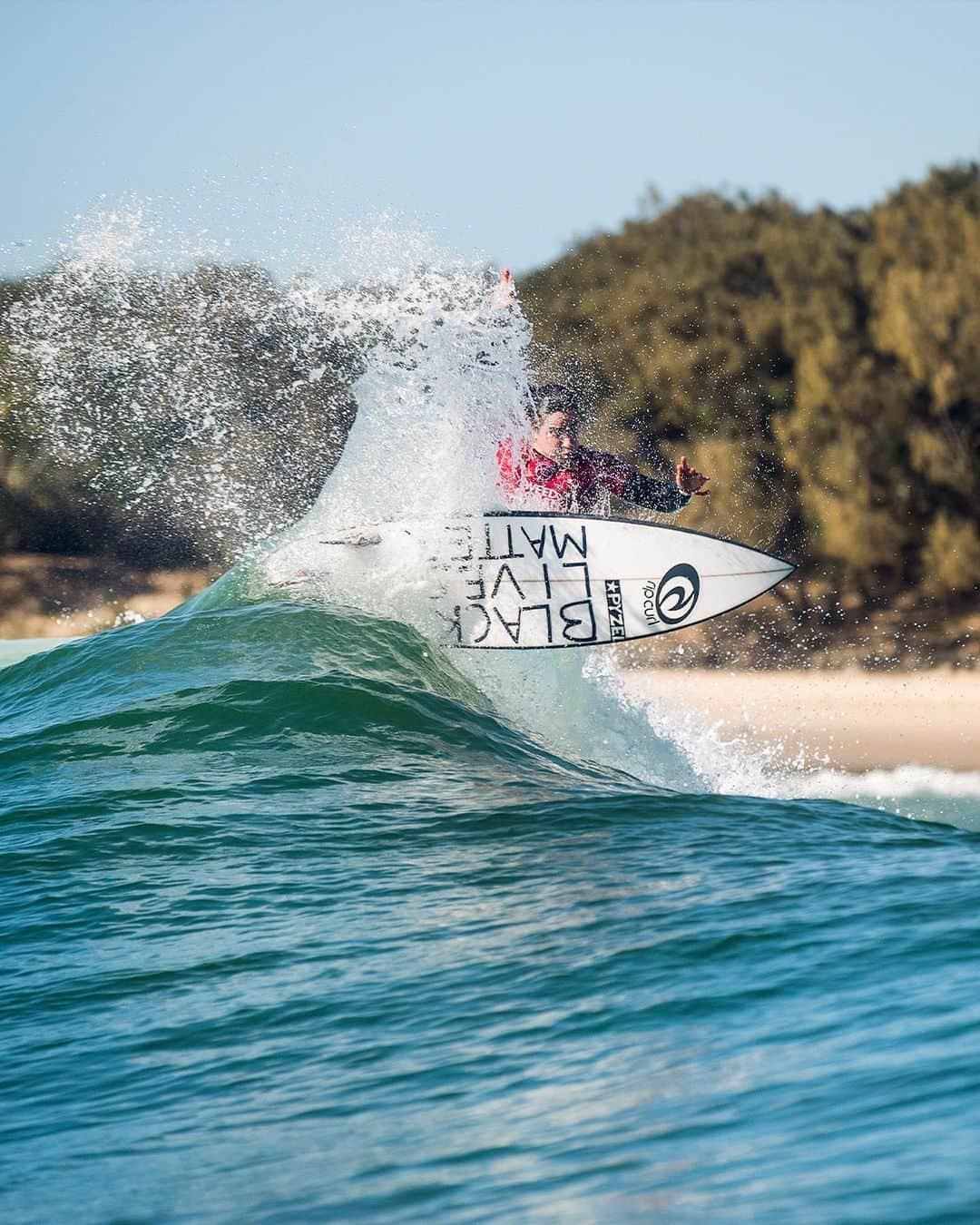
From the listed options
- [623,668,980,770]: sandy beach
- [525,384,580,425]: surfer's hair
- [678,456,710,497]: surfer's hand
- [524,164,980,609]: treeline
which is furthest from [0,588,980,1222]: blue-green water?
[524,164,980,609]: treeline

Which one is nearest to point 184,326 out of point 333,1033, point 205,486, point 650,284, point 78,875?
point 205,486

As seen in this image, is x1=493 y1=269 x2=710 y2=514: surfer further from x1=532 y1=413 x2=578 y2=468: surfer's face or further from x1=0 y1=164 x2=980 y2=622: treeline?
x1=0 y1=164 x2=980 y2=622: treeline

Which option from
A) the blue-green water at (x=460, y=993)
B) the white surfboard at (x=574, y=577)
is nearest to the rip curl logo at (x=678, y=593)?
the white surfboard at (x=574, y=577)

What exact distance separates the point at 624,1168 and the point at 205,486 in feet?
85.7

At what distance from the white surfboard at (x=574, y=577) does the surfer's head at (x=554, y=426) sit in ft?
1.97

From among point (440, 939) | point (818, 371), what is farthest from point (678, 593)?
point (818, 371)

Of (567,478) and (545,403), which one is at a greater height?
(545,403)

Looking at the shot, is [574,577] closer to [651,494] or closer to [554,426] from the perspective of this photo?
[651,494]

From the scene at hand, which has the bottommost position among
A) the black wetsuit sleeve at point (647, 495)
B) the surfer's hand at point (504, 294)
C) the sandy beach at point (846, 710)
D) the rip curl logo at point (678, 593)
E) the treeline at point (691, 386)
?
the sandy beach at point (846, 710)

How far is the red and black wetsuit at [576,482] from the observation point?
9.12 metres

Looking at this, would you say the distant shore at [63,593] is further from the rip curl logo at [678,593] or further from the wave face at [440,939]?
the rip curl logo at [678,593]

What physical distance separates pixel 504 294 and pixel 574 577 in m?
2.10

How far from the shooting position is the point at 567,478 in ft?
30.1

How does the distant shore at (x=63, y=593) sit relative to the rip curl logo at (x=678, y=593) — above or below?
above
